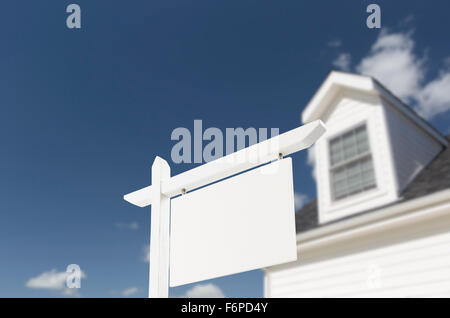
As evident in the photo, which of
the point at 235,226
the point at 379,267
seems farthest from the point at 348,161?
the point at 235,226

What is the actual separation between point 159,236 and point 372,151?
5.37m

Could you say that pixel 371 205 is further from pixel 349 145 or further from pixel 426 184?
pixel 349 145

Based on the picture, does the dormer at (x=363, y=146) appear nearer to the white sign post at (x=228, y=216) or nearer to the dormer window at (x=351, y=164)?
the dormer window at (x=351, y=164)

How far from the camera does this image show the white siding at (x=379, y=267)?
5.77 meters

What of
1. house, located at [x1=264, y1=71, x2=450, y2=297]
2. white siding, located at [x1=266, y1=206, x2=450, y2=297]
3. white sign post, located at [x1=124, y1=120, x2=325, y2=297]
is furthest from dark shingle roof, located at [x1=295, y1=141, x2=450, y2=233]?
white sign post, located at [x1=124, y1=120, x2=325, y2=297]

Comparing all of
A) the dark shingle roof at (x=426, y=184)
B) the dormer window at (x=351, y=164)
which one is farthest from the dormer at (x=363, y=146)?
the dark shingle roof at (x=426, y=184)

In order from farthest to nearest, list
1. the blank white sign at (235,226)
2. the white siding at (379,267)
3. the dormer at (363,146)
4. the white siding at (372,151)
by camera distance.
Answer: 1. the dormer at (363,146)
2. the white siding at (372,151)
3. the white siding at (379,267)
4. the blank white sign at (235,226)

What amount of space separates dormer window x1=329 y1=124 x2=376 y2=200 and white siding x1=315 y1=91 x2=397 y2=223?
10 cm

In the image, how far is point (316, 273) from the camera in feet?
23.4

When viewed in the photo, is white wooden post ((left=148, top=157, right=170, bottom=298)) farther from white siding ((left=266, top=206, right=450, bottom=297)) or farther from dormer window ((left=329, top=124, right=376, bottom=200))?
dormer window ((left=329, top=124, right=376, bottom=200))

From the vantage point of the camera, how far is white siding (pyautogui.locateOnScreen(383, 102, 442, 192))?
709 centimetres

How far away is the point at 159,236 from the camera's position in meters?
2.61
